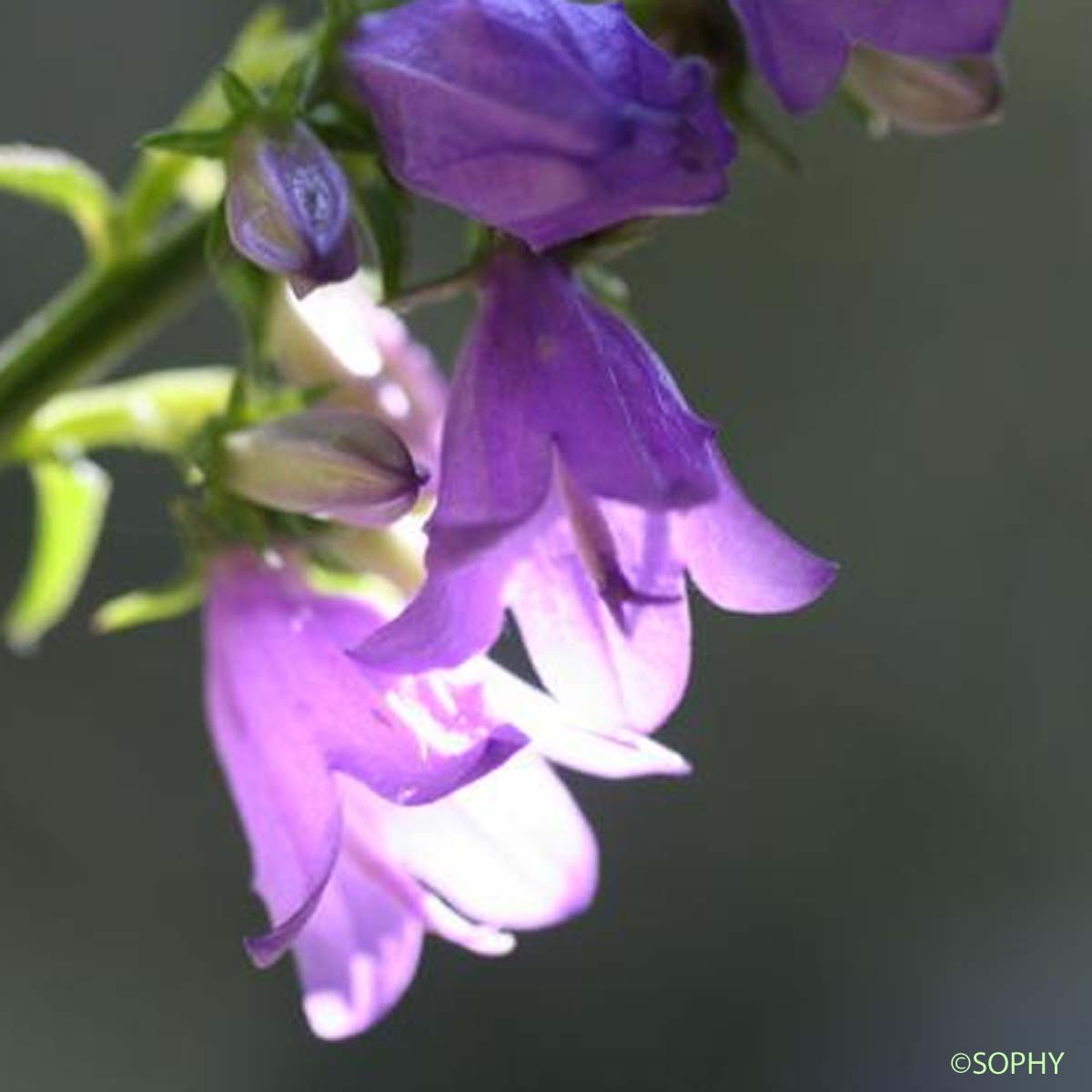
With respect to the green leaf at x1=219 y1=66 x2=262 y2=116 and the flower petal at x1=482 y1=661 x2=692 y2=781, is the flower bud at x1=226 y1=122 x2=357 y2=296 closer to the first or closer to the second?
the green leaf at x1=219 y1=66 x2=262 y2=116

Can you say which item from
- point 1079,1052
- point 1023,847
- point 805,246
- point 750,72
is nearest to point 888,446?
point 805,246

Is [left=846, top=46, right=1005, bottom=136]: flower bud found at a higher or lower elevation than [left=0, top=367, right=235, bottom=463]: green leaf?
higher

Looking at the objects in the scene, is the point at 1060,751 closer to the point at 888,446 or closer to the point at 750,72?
the point at 888,446

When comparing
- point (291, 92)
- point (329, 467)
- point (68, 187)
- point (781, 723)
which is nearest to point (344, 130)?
point (291, 92)

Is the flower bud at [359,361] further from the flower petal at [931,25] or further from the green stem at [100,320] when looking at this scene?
the flower petal at [931,25]

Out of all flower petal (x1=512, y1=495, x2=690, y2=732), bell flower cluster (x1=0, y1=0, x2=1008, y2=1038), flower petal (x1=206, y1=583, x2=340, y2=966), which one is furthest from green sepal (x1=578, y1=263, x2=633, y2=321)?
flower petal (x1=206, y1=583, x2=340, y2=966)

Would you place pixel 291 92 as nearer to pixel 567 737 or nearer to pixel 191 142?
pixel 191 142
